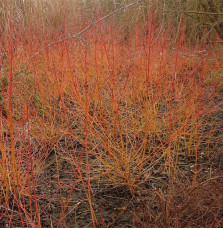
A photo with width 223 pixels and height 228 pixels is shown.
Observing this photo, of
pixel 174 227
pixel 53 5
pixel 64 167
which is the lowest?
pixel 64 167

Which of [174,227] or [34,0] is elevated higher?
[34,0]

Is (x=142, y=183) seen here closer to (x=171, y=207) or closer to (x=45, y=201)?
(x=171, y=207)

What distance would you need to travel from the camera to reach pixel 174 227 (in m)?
1.05

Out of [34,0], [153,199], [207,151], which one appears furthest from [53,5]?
[153,199]

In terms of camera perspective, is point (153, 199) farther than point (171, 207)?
Yes

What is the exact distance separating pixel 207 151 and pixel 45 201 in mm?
1069

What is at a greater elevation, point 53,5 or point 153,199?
point 53,5

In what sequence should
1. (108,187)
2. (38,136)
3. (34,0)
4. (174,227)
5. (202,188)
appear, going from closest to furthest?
(174,227)
(202,188)
(108,187)
(38,136)
(34,0)

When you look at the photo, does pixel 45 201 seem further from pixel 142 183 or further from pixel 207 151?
pixel 207 151

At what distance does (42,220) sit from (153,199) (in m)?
0.54

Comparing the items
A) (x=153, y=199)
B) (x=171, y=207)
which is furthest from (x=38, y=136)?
(x=171, y=207)

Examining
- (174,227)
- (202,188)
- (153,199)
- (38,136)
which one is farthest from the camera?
(38,136)

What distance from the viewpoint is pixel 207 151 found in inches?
66.6

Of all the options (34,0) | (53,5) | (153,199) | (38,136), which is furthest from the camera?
(53,5)
